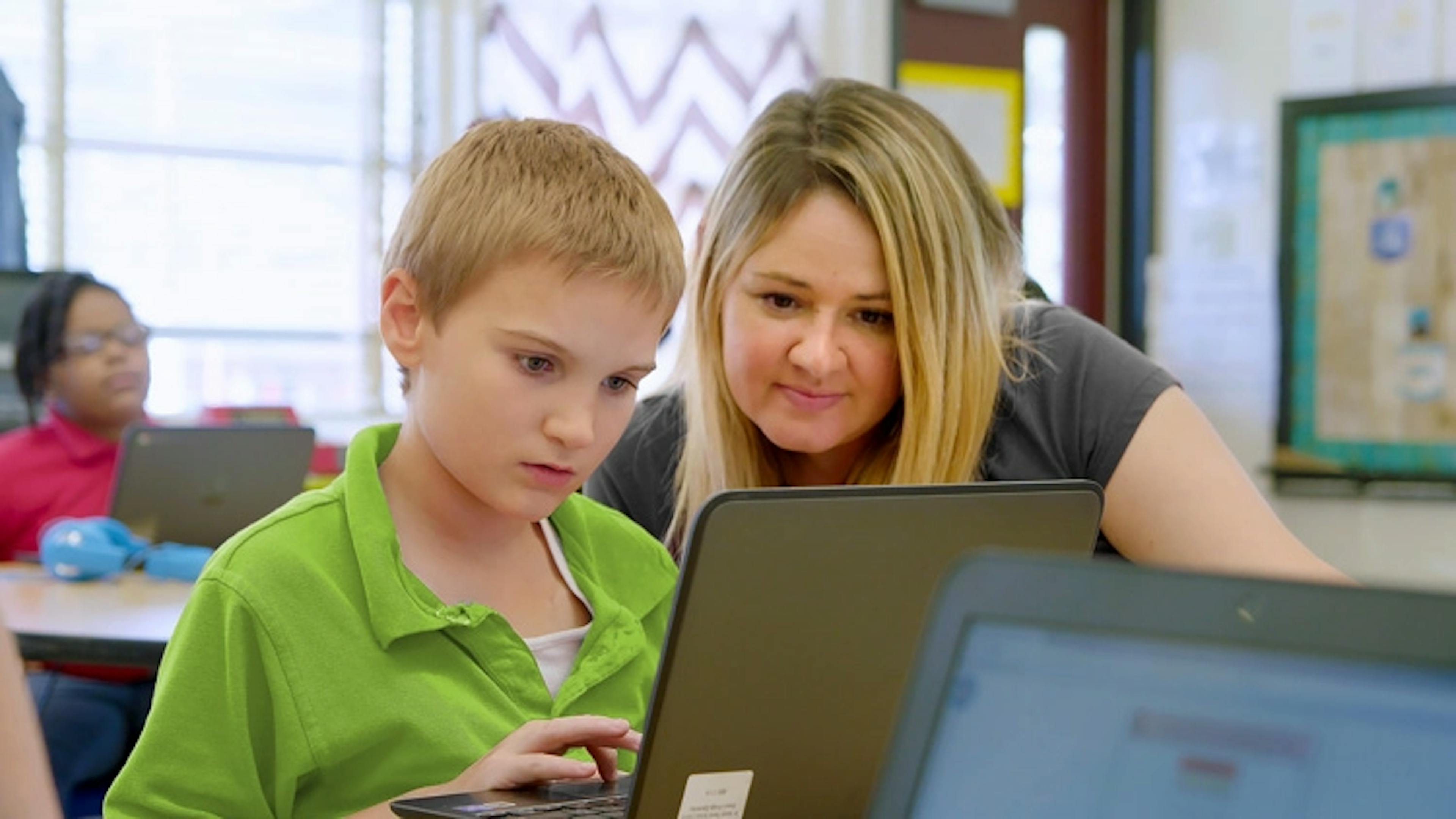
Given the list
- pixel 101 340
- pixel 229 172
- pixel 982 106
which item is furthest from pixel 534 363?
pixel 982 106

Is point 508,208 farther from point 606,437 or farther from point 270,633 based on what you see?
point 270,633

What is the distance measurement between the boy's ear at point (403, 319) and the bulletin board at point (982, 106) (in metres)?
3.85

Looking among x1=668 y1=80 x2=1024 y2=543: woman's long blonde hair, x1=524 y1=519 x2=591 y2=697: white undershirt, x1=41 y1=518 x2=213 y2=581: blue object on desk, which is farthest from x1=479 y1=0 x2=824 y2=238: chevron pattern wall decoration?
x1=524 y1=519 x2=591 y2=697: white undershirt

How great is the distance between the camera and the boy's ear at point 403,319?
1.19 m

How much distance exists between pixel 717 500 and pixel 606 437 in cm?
35

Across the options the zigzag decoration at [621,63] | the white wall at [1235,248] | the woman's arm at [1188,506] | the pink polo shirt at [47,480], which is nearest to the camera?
the woman's arm at [1188,506]

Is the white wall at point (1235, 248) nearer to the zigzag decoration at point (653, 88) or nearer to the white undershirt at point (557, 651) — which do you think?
the zigzag decoration at point (653, 88)

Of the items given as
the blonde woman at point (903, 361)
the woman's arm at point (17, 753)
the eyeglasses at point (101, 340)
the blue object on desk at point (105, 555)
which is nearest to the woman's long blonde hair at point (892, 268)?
the blonde woman at point (903, 361)

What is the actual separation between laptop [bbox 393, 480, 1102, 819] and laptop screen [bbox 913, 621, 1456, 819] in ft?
0.85

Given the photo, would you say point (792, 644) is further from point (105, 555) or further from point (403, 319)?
point (105, 555)

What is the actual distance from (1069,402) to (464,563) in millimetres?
671

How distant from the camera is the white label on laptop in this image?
835 mm

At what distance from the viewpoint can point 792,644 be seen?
85cm

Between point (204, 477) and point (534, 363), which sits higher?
point (534, 363)
